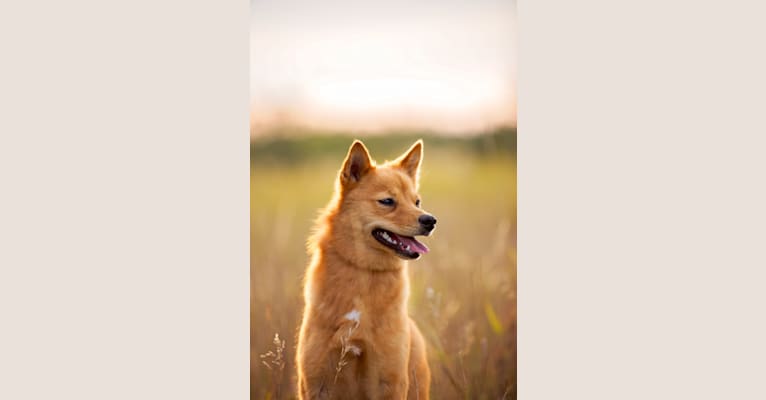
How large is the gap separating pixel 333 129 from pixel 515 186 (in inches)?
37.5

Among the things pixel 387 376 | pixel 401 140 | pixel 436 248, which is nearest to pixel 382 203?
pixel 401 140

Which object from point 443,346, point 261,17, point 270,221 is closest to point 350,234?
point 270,221

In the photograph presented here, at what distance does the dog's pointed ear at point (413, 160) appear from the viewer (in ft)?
14.4

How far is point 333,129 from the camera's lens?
444 cm

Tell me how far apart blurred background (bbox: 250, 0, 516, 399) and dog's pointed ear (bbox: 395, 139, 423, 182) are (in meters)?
0.04

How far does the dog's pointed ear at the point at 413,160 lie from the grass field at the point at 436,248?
0.10 ft

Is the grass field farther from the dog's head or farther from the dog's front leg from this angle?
the dog's front leg

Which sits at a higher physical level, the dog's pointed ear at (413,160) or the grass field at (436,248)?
the dog's pointed ear at (413,160)

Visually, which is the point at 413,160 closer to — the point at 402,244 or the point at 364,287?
the point at 402,244

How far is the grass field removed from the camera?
447 cm

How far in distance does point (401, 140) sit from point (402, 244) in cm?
50

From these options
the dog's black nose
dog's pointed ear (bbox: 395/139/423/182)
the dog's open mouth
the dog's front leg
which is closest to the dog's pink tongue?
the dog's open mouth

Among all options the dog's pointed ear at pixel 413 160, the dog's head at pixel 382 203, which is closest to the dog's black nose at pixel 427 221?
the dog's head at pixel 382 203

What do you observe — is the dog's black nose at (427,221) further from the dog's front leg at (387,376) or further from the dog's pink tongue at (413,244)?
the dog's front leg at (387,376)
